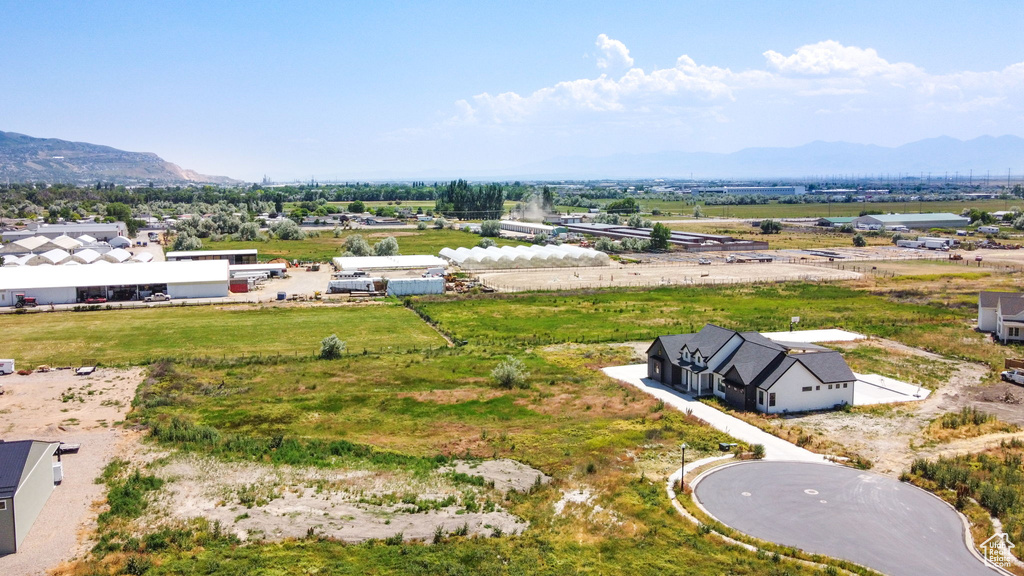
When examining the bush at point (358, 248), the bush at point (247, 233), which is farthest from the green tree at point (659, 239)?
the bush at point (247, 233)

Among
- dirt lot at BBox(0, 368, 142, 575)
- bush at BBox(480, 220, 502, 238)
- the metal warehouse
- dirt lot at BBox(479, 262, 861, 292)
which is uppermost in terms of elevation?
bush at BBox(480, 220, 502, 238)

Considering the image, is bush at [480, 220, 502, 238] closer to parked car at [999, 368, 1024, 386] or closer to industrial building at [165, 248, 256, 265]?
industrial building at [165, 248, 256, 265]

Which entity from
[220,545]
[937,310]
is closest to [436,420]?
[220,545]

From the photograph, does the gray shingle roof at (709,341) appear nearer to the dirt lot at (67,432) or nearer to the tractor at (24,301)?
the dirt lot at (67,432)

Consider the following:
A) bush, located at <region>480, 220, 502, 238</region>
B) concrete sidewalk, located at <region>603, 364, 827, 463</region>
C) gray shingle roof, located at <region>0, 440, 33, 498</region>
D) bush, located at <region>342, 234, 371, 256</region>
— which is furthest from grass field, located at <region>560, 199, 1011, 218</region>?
gray shingle roof, located at <region>0, 440, 33, 498</region>

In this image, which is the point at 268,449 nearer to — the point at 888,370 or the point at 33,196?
the point at 888,370
